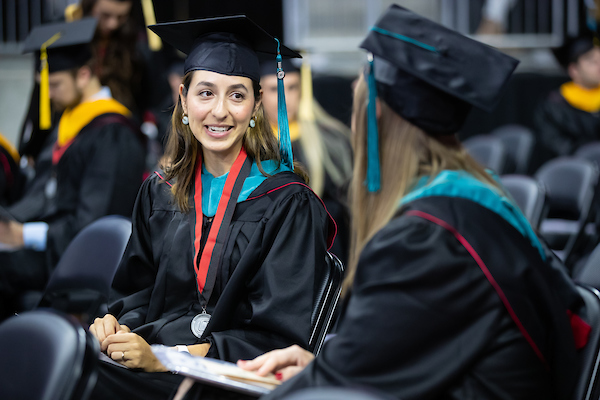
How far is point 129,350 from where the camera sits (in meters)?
2.03

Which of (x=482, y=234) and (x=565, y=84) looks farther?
(x=565, y=84)

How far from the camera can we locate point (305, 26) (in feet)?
28.6

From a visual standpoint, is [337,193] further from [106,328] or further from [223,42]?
[106,328]

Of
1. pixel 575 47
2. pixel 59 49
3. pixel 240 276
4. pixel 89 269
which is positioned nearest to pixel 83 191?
pixel 59 49

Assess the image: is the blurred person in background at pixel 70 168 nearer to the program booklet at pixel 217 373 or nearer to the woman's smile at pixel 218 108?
the woman's smile at pixel 218 108

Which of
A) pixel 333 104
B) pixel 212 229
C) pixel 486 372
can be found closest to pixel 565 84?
pixel 333 104

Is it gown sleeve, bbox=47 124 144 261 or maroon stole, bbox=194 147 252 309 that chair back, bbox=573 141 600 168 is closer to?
gown sleeve, bbox=47 124 144 261

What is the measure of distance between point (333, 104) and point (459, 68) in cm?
625

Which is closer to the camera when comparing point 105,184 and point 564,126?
point 105,184

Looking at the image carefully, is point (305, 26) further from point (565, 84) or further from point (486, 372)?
point (486, 372)

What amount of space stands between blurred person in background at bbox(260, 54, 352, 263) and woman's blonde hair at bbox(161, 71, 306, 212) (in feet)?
7.86

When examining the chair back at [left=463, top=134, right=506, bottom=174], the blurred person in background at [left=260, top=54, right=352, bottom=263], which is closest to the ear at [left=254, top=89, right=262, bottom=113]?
the blurred person in background at [left=260, top=54, right=352, bottom=263]

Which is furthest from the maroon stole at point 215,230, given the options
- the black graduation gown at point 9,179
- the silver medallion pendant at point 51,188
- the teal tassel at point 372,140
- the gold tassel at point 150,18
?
the gold tassel at point 150,18

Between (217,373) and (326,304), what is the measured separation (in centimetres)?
73
